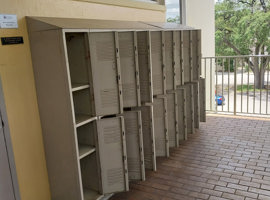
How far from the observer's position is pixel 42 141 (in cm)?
255

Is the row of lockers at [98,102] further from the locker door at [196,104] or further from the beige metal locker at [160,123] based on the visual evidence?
the locker door at [196,104]

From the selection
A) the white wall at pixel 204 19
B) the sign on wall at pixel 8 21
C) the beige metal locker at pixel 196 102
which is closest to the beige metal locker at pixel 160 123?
the beige metal locker at pixel 196 102

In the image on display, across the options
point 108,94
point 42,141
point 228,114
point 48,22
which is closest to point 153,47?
point 108,94

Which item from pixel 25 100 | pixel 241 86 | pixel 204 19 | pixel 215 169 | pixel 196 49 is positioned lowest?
pixel 215 169

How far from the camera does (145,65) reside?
3160 millimetres

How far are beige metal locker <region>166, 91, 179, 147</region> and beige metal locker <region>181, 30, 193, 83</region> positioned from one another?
522 millimetres

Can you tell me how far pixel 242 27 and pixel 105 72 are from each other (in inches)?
456

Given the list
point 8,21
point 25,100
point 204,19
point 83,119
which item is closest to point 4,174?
point 25,100

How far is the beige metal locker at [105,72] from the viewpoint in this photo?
2502mm

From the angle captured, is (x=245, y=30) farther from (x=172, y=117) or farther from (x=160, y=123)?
(x=160, y=123)

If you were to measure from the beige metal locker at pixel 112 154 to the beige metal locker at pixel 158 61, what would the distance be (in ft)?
3.12

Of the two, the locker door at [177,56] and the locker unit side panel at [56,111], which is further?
the locker door at [177,56]

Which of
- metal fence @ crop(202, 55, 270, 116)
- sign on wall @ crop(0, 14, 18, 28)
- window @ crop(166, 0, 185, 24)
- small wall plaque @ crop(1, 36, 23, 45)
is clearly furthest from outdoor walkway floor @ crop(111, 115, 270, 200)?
window @ crop(166, 0, 185, 24)

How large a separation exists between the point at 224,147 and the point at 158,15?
8.50 feet
